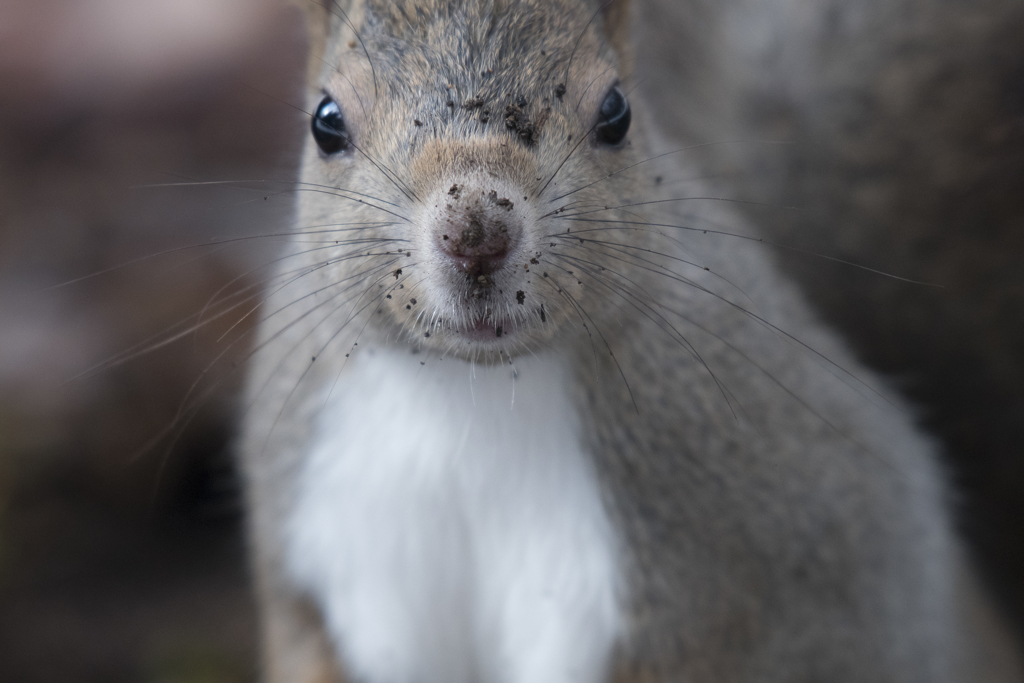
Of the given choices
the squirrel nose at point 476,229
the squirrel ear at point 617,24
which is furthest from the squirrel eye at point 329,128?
the squirrel ear at point 617,24

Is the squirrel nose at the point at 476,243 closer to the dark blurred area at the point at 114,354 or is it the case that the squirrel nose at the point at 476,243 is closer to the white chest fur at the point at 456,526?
the white chest fur at the point at 456,526

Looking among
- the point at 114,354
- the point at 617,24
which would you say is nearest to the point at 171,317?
the point at 114,354

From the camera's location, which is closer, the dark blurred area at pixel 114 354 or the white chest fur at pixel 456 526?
the white chest fur at pixel 456 526

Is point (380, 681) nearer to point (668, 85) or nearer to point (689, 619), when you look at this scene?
point (689, 619)

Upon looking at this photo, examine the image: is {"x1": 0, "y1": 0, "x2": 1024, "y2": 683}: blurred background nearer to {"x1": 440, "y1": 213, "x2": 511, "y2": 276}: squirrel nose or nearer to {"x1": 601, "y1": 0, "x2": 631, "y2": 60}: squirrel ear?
{"x1": 601, "y1": 0, "x2": 631, "y2": 60}: squirrel ear

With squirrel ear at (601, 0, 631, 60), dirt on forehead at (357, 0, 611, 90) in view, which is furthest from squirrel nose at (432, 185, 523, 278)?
squirrel ear at (601, 0, 631, 60)

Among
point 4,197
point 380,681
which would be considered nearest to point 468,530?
point 380,681
